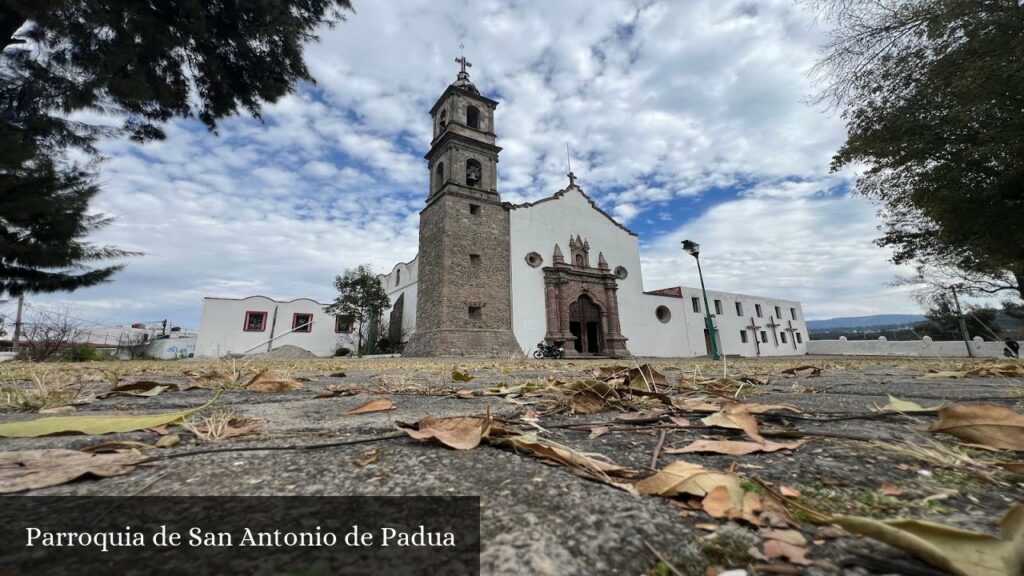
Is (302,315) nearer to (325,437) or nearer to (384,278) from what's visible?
(384,278)

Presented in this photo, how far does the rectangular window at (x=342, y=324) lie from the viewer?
70.0ft

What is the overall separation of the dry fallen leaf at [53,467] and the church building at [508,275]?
13922 millimetres

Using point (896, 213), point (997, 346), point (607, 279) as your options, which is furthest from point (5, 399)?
point (997, 346)

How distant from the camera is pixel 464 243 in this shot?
16.4m

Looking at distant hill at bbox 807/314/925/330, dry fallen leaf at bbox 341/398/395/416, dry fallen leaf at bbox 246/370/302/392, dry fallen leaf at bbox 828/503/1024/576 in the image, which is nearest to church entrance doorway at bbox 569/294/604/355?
dry fallen leaf at bbox 246/370/302/392

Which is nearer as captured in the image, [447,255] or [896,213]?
[896,213]

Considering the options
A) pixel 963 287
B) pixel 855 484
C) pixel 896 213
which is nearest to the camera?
pixel 855 484

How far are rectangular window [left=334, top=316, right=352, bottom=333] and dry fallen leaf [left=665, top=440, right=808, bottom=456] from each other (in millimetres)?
22340

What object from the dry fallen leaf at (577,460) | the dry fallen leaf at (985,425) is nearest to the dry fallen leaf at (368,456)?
the dry fallen leaf at (577,460)

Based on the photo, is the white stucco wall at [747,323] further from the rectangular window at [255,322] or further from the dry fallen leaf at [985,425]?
the rectangular window at [255,322]

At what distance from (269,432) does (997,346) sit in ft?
108

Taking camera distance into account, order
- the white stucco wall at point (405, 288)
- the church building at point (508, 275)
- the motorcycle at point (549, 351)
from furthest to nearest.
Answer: the white stucco wall at point (405, 288) < the motorcycle at point (549, 351) < the church building at point (508, 275)

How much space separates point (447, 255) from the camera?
52.1 feet

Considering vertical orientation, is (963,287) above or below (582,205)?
below
